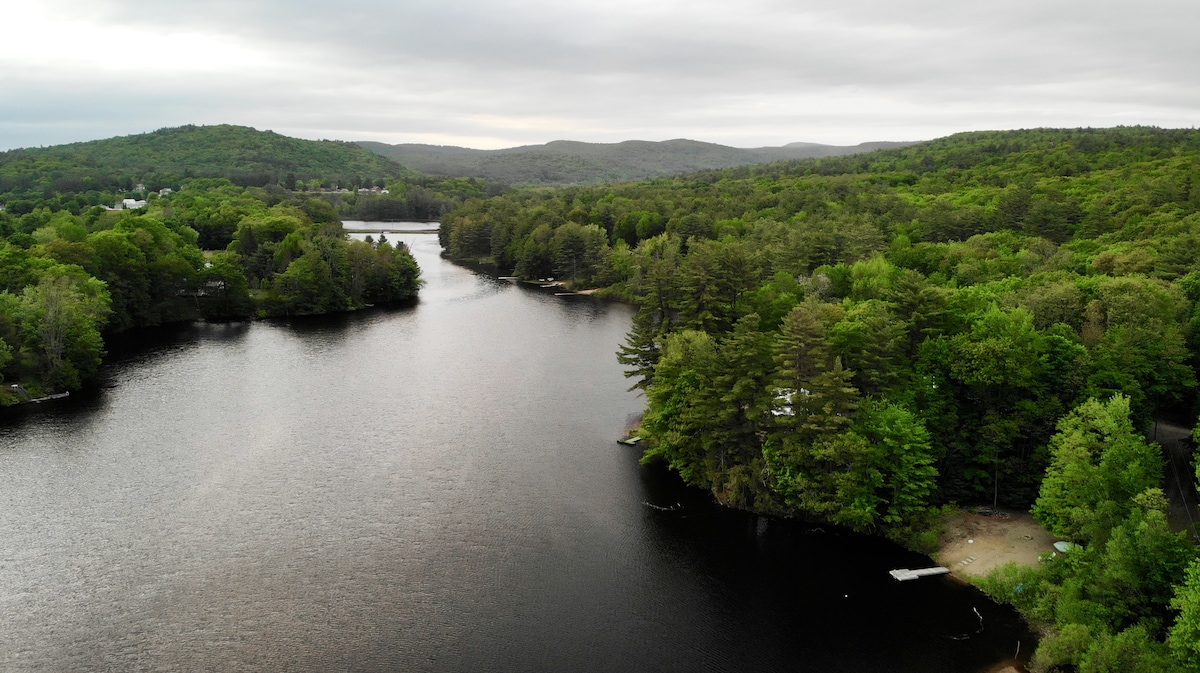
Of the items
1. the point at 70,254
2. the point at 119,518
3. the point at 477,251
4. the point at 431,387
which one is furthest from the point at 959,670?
the point at 477,251

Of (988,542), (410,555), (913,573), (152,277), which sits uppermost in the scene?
(152,277)

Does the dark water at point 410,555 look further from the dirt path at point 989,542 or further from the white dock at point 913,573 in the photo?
the dirt path at point 989,542

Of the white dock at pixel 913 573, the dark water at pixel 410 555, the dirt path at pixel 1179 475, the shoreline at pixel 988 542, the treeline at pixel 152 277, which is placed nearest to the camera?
the dark water at pixel 410 555

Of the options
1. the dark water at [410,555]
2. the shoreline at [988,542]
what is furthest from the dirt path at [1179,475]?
the dark water at [410,555]

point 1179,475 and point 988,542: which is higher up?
point 1179,475

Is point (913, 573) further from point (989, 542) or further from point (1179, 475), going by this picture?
point (1179, 475)

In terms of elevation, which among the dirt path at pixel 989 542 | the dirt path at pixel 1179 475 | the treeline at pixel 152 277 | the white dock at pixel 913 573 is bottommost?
the white dock at pixel 913 573

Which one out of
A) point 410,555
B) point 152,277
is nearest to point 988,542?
point 410,555
